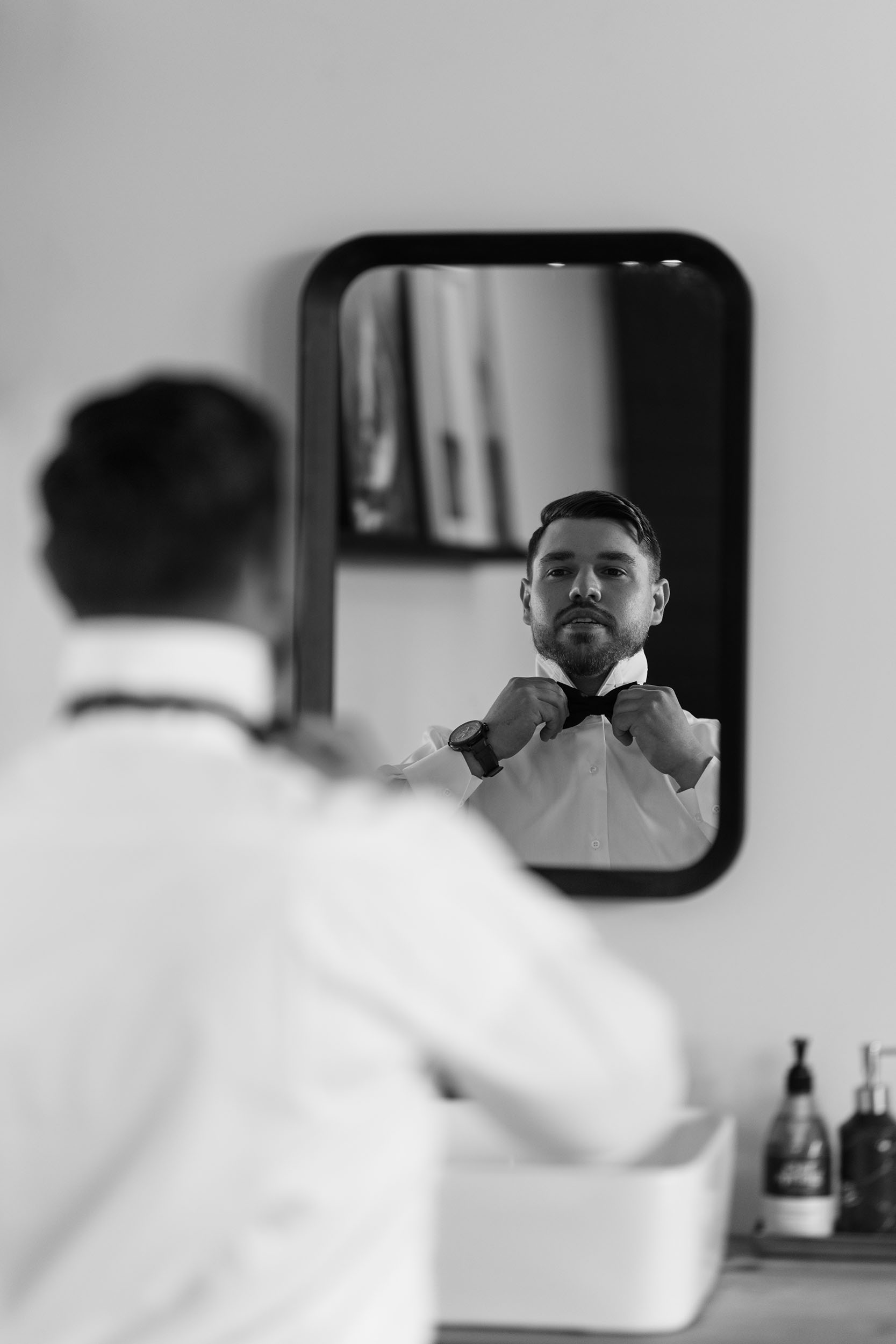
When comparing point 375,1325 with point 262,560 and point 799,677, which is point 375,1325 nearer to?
point 262,560

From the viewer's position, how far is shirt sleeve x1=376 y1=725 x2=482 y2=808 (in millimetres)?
1827

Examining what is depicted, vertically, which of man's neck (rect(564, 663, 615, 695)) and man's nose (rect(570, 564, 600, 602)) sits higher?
man's nose (rect(570, 564, 600, 602))

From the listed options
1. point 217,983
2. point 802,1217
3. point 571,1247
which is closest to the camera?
point 217,983

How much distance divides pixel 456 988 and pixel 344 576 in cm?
111

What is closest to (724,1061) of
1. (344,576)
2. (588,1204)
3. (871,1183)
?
(871,1183)

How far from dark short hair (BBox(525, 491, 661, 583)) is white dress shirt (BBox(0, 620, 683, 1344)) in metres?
1.01

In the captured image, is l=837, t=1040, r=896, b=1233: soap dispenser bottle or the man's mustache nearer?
l=837, t=1040, r=896, b=1233: soap dispenser bottle

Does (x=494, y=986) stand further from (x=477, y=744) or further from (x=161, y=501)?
(x=477, y=744)

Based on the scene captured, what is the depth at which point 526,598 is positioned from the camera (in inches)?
71.4

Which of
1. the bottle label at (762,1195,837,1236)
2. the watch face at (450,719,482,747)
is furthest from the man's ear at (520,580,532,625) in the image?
the bottle label at (762,1195,837,1236)

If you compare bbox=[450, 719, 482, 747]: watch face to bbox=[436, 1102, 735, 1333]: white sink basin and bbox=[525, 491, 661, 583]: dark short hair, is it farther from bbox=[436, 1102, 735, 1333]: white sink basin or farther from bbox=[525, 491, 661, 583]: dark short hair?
bbox=[436, 1102, 735, 1333]: white sink basin

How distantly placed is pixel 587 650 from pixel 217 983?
3.60ft

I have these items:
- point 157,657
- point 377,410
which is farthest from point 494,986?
point 377,410

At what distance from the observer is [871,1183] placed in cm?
165
